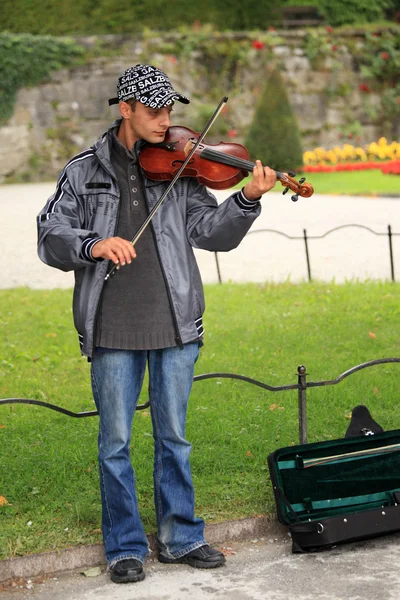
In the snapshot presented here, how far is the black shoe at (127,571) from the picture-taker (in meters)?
3.83

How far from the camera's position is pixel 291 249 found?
12312 millimetres

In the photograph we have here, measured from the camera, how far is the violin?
3.76 m

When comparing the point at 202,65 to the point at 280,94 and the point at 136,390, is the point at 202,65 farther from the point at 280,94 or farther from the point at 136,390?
the point at 136,390

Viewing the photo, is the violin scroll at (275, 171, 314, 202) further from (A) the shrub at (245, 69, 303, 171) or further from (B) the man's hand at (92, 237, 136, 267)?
(A) the shrub at (245, 69, 303, 171)

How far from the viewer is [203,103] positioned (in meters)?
23.0

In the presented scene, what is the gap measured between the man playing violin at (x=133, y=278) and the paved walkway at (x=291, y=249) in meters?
6.63

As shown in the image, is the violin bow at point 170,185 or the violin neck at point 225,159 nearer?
the violin bow at point 170,185

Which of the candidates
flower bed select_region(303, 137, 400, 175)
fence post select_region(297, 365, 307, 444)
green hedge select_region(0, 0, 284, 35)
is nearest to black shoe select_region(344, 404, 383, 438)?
fence post select_region(297, 365, 307, 444)

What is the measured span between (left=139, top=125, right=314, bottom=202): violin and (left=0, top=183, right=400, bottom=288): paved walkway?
21.8 feet

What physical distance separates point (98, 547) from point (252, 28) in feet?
76.7

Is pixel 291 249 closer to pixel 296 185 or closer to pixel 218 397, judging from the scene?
pixel 218 397

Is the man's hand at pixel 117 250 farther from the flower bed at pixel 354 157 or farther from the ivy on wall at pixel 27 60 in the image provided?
the ivy on wall at pixel 27 60

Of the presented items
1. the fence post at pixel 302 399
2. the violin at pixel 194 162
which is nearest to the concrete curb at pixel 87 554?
the fence post at pixel 302 399

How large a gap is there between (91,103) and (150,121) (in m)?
19.5
